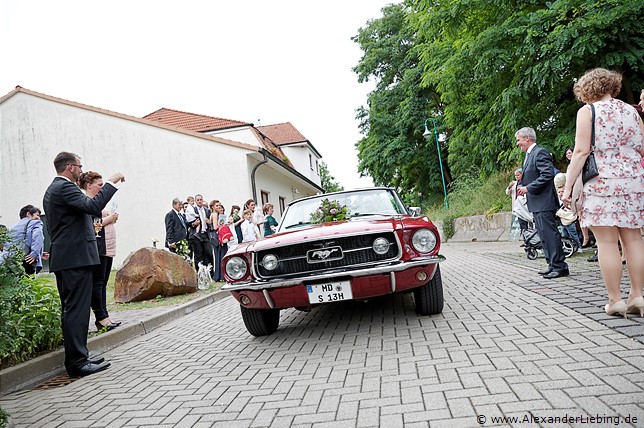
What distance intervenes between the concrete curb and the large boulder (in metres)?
1.04

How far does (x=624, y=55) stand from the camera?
833cm

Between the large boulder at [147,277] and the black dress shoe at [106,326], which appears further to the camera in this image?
the large boulder at [147,277]

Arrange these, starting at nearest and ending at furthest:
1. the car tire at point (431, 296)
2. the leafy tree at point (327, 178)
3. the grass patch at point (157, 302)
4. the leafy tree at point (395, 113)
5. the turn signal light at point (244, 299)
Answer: the turn signal light at point (244, 299) < the car tire at point (431, 296) < the grass patch at point (157, 302) < the leafy tree at point (395, 113) < the leafy tree at point (327, 178)

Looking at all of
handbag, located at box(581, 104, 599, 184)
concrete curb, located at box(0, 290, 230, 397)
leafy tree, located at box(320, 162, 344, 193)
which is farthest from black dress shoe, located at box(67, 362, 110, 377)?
leafy tree, located at box(320, 162, 344, 193)

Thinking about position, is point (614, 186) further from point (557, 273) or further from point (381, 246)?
point (557, 273)

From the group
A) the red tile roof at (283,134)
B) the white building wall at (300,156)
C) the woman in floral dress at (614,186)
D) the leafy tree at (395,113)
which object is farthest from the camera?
the red tile roof at (283,134)

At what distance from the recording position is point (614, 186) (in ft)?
12.1

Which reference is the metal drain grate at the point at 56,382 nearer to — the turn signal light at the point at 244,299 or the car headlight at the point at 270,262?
the turn signal light at the point at 244,299

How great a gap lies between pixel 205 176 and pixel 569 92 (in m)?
12.8

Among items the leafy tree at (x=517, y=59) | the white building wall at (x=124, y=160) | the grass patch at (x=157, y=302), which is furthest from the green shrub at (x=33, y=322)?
the white building wall at (x=124, y=160)

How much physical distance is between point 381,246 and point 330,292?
64 centimetres

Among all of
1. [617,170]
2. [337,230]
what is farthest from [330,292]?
[617,170]

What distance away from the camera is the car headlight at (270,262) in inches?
172

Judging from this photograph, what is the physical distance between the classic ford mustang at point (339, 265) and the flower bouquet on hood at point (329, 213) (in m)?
0.78
